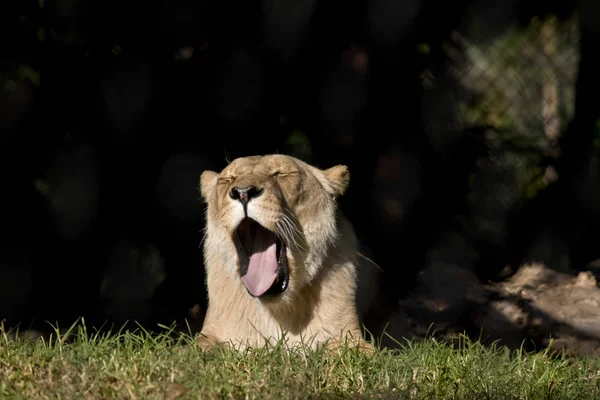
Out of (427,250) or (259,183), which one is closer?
(259,183)

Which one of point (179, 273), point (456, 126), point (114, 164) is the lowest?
point (179, 273)

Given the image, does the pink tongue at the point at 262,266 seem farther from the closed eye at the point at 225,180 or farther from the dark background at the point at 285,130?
the dark background at the point at 285,130

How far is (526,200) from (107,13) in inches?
44.1

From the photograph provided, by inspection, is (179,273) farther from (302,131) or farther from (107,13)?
(107,13)

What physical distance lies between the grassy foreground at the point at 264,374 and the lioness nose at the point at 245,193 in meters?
0.28

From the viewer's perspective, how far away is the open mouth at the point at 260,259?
1.88 metres

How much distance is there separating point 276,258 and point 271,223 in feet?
0.31

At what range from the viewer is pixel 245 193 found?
6.02ft

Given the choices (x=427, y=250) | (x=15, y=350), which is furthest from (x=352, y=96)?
(x=15, y=350)

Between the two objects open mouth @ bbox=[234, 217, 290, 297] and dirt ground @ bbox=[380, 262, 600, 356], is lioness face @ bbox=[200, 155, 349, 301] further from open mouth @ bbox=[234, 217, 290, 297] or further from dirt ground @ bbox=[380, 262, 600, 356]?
dirt ground @ bbox=[380, 262, 600, 356]

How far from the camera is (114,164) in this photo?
223cm

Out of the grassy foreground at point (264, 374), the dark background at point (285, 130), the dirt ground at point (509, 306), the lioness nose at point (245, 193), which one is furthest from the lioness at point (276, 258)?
the dirt ground at point (509, 306)

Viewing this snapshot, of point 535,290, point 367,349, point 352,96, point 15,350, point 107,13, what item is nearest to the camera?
point 15,350

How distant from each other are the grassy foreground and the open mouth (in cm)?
15
